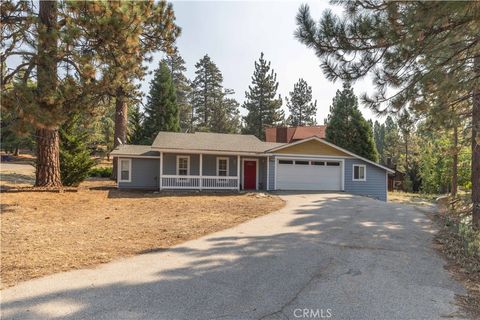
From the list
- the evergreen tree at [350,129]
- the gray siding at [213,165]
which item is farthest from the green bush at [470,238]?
the evergreen tree at [350,129]

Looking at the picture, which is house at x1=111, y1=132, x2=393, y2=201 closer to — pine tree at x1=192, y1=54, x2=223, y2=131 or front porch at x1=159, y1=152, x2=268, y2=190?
front porch at x1=159, y1=152, x2=268, y2=190

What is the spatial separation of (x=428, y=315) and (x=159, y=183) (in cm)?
1682

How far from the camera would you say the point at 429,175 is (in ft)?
Result: 104

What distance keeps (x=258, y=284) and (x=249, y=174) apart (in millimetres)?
15734

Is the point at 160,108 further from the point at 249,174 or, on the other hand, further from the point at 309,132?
the point at 309,132

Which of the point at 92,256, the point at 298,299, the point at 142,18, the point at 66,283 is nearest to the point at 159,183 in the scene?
the point at 142,18

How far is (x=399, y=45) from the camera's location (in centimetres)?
599

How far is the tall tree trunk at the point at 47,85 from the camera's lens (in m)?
10.1

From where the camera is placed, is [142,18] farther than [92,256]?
Yes

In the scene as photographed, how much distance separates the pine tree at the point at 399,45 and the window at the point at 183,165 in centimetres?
1364

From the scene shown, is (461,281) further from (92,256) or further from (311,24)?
(92,256)

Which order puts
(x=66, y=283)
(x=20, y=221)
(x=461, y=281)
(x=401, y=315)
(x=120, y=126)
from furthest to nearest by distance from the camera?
(x=120, y=126) < (x=20, y=221) < (x=461, y=281) < (x=66, y=283) < (x=401, y=315)

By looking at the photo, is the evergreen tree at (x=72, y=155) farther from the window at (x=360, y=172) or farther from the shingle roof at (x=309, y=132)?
the shingle roof at (x=309, y=132)

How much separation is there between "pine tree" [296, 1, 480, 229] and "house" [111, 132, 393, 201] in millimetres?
12134
